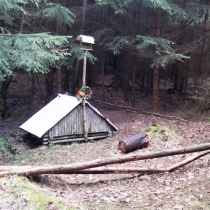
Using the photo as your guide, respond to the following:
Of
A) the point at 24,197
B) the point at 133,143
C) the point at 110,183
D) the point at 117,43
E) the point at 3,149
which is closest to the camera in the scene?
the point at 24,197

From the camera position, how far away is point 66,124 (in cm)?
1259

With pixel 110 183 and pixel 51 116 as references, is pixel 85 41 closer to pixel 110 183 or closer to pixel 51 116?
pixel 51 116

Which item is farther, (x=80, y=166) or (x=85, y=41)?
(x=85, y=41)

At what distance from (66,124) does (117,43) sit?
18.9 feet

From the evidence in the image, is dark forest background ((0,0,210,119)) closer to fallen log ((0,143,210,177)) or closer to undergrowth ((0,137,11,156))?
undergrowth ((0,137,11,156))

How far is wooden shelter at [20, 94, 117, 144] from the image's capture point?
12.3 meters

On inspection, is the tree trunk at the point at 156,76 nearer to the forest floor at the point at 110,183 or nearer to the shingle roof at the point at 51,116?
the forest floor at the point at 110,183

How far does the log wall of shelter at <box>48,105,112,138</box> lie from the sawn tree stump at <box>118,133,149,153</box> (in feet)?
8.86

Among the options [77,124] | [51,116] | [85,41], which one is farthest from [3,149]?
[85,41]

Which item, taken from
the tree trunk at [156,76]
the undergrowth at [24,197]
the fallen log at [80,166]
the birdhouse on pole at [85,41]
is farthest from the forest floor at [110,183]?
the birdhouse on pole at [85,41]

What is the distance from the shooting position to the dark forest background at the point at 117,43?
38.1ft

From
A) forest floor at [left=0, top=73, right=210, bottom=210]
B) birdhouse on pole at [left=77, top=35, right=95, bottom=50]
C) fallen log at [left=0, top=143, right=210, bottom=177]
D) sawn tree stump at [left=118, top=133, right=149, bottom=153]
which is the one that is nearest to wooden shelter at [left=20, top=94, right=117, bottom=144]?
forest floor at [left=0, top=73, right=210, bottom=210]

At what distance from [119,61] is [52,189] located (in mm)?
17307

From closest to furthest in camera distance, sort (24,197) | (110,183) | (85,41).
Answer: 1. (24,197)
2. (110,183)
3. (85,41)
